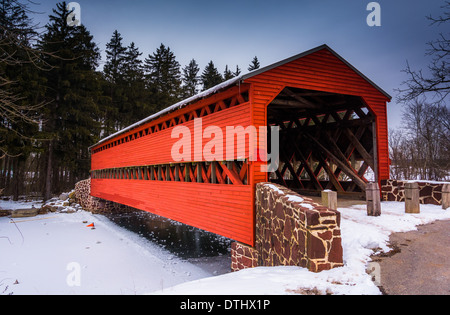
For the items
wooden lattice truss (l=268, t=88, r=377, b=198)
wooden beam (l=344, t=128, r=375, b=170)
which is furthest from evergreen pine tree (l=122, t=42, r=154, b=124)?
wooden beam (l=344, t=128, r=375, b=170)

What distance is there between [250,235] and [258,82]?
3593 millimetres

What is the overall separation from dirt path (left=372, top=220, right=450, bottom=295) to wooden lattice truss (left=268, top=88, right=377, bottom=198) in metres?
3.71

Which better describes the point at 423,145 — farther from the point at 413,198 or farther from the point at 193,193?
the point at 193,193

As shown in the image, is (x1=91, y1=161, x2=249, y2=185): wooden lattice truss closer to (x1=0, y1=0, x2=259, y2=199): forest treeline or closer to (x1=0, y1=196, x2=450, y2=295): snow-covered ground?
(x1=0, y1=196, x2=450, y2=295): snow-covered ground

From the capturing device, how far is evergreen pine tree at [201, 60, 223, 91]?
103 feet

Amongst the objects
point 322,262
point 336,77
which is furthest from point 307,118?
point 322,262

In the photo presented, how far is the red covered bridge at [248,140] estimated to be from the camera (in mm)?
6453

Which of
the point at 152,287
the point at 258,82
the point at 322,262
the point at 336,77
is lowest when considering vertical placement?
the point at 152,287

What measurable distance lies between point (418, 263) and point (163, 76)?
30549 mm

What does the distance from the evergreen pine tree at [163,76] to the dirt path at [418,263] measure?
88.6ft

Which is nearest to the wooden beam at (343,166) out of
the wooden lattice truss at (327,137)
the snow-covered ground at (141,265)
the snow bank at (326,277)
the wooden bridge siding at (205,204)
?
the wooden lattice truss at (327,137)

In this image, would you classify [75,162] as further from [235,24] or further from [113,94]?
[235,24]

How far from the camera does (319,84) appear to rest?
7.30 meters

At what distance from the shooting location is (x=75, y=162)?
22.2 m
